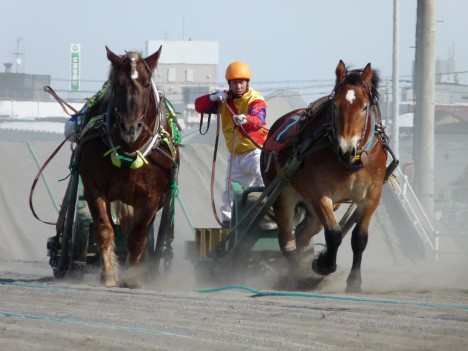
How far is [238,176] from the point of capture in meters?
12.6

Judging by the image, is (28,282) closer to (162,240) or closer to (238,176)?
(162,240)

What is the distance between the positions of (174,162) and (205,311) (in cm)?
295

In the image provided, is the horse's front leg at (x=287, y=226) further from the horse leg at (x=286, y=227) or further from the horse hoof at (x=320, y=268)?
the horse hoof at (x=320, y=268)

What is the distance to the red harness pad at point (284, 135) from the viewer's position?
37.4 ft

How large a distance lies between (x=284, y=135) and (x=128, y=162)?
176 cm

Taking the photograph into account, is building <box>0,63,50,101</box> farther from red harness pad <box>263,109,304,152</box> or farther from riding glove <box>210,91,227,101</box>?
red harness pad <box>263,109,304,152</box>

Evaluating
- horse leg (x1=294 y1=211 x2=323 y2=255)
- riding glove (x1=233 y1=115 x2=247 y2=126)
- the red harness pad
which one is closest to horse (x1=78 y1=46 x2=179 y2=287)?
riding glove (x1=233 y1=115 x2=247 y2=126)

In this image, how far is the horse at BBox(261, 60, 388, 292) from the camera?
10125 mm

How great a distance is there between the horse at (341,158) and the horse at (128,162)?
1279 mm

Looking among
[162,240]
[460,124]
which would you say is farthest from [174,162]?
[460,124]

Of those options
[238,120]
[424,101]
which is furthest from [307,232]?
[424,101]

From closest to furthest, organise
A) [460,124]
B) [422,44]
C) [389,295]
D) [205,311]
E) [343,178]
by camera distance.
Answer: [205,311] → [389,295] → [343,178] → [422,44] → [460,124]

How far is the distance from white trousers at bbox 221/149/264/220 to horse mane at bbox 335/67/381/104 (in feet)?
6.86

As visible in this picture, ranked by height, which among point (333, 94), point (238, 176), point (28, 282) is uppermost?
point (333, 94)
